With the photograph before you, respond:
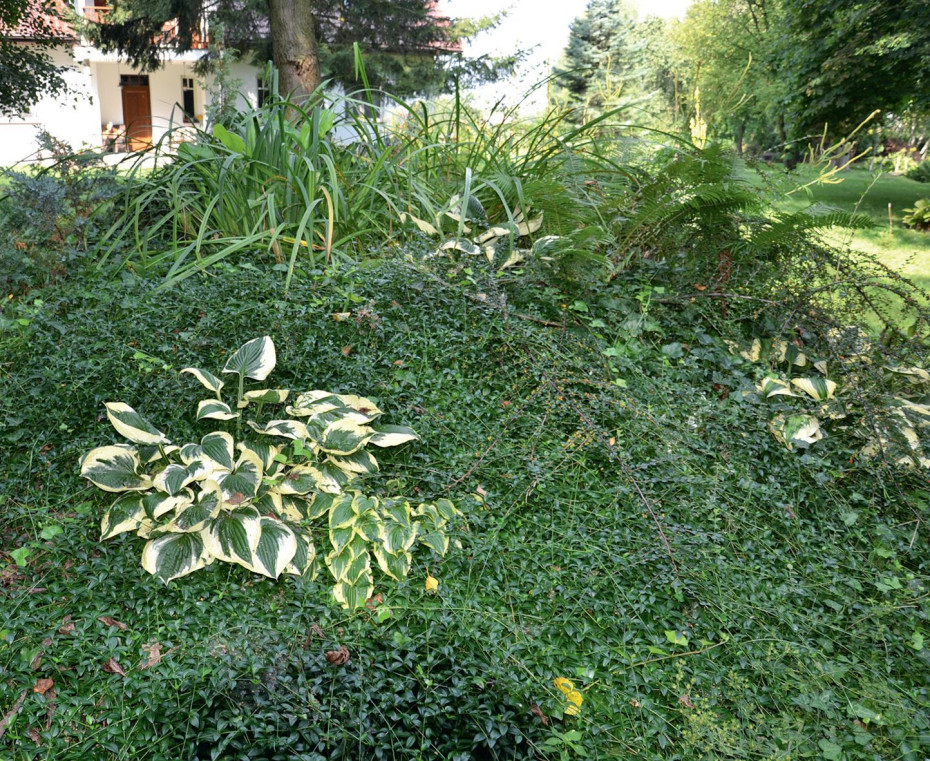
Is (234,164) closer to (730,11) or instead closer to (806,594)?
(806,594)

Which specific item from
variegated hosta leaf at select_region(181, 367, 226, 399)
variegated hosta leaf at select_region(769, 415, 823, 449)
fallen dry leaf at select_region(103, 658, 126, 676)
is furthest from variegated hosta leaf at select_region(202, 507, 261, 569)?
variegated hosta leaf at select_region(769, 415, 823, 449)

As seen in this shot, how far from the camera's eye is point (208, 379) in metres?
2.34

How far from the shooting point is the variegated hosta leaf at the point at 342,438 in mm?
2248

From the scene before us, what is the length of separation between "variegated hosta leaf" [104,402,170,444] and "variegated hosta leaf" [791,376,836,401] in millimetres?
2290

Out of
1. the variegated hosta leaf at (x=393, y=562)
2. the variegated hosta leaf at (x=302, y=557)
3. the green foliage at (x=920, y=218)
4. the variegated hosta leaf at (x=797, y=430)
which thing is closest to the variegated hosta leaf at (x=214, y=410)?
the variegated hosta leaf at (x=302, y=557)

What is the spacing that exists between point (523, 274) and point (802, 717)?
1.96m

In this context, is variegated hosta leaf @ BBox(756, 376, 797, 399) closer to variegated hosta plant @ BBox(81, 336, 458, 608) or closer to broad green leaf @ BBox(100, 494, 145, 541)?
variegated hosta plant @ BBox(81, 336, 458, 608)

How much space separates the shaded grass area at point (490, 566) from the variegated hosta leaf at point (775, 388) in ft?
0.21

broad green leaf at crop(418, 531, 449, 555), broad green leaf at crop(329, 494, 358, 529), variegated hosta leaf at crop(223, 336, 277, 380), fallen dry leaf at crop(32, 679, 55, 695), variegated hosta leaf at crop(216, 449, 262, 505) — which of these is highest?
variegated hosta leaf at crop(223, 336, 277, 380)

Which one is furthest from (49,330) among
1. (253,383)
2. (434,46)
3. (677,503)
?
(434,46)

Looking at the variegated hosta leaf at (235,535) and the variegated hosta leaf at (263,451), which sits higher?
the variegated hosta leaf at (263,451)

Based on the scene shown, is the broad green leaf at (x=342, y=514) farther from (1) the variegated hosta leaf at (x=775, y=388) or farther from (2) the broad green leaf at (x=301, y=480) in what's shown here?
(1) the variegated hosta leaf at (x=775, y=388)

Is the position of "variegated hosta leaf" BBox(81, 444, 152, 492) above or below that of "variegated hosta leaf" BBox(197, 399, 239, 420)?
below

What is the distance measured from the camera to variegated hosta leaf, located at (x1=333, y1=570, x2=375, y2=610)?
6.42 ft
